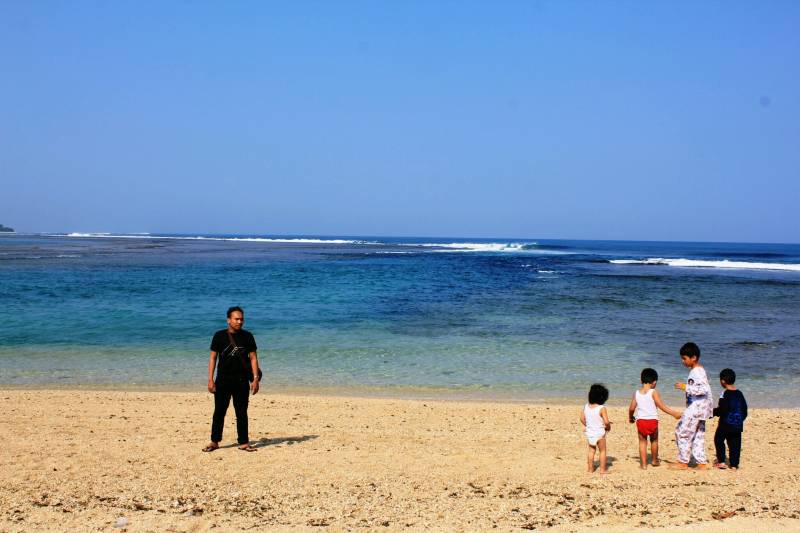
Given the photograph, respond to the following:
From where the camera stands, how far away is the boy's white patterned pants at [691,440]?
669 centimetres

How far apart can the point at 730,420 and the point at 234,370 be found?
17.6 feet

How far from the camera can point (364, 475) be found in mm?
6379

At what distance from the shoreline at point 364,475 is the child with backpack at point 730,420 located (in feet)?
0.67

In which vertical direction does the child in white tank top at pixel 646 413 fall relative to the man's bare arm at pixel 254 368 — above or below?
below

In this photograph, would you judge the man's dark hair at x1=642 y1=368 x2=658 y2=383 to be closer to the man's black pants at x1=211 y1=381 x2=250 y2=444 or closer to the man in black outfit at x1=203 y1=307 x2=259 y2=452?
the man in black outfit at x1=203 y1=307 x2=259 y2=452

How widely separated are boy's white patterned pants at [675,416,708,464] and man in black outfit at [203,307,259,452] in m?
4.63

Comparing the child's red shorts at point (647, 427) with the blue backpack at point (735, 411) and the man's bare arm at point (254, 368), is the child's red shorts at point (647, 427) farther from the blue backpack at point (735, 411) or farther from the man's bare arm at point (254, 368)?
the man's bare arm at point (254, 368)

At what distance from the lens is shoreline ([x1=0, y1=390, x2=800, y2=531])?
5191mm

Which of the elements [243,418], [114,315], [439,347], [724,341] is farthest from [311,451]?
[114,315]

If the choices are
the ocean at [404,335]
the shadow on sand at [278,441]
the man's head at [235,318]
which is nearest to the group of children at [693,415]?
the shadow on sand at [278,441]

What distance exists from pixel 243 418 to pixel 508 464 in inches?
118

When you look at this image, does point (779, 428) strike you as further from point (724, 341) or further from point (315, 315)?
point (315, 315)

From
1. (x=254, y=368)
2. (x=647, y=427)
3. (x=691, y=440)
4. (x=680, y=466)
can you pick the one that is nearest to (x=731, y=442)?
(x=691, y=440)

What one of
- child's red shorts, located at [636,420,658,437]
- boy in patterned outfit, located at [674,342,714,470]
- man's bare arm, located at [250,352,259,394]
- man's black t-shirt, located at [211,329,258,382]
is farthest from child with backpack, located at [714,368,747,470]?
man's black t-shirt, located at [211,329,258,382]
